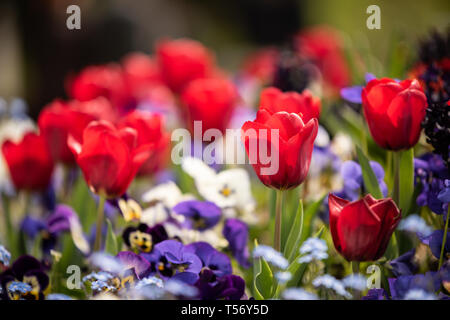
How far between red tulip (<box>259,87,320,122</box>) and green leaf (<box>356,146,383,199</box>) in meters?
0.09

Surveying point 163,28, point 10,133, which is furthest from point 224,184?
point 163,28

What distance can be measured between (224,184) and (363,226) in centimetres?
30

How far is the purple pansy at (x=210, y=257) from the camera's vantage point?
72 cm

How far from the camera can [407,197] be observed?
76cm

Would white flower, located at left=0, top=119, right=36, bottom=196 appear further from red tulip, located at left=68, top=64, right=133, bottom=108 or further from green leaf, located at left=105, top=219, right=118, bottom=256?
green leaf, located at left=105, top=219, right=118, bottom=256

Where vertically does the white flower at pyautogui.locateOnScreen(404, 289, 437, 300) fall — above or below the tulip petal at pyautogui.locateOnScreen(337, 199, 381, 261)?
below

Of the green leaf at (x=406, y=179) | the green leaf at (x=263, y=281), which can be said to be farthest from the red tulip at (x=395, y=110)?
the green leaf at (x=263, y=281)

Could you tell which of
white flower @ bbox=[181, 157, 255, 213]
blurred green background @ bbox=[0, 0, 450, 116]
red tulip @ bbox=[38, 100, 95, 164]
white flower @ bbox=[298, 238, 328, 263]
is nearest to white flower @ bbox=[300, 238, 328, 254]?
white flower @ bbox=[298, 238, 328, 263]

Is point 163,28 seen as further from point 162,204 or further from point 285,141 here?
point 285,141

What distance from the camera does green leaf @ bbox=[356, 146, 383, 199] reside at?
740 millimetres

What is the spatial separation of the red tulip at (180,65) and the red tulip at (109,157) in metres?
0.73

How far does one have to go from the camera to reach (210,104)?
3.70 feet

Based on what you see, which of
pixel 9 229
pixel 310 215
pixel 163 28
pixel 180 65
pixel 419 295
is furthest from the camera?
pixel 163 28

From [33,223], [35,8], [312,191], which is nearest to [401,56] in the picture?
[312,191]
